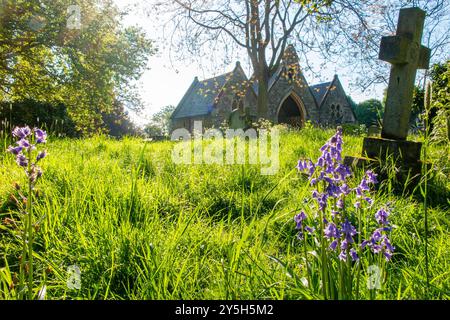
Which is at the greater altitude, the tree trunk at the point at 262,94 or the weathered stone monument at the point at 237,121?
the tree trunk at the point at 262,94

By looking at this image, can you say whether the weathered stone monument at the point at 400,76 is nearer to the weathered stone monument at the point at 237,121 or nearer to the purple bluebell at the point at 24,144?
the purple bluebell at the point at 24,144

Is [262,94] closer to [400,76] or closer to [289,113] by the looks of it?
[400,76]

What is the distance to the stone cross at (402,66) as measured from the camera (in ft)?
16.2

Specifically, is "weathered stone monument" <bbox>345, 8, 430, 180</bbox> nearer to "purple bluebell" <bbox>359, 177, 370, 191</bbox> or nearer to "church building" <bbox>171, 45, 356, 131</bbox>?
"purple bluebell" <bbox>359, 177, 370, 191</bbox>

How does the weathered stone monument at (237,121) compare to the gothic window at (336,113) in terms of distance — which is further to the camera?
the gothic window at (336,113)

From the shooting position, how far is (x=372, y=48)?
16.3m

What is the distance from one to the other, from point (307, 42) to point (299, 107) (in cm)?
1450

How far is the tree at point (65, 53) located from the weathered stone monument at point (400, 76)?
12.8m

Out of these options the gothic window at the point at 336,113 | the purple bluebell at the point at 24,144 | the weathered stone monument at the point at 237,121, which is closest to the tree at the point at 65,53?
the weathered stone monument at the point at 237,121

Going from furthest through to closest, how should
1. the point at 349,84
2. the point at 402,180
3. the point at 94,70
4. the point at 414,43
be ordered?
the point at 349,84 < the point at 94,70 < the point at 414,43 < the point at 402,180

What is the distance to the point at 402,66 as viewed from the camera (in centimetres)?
504

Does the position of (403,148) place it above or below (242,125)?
below
